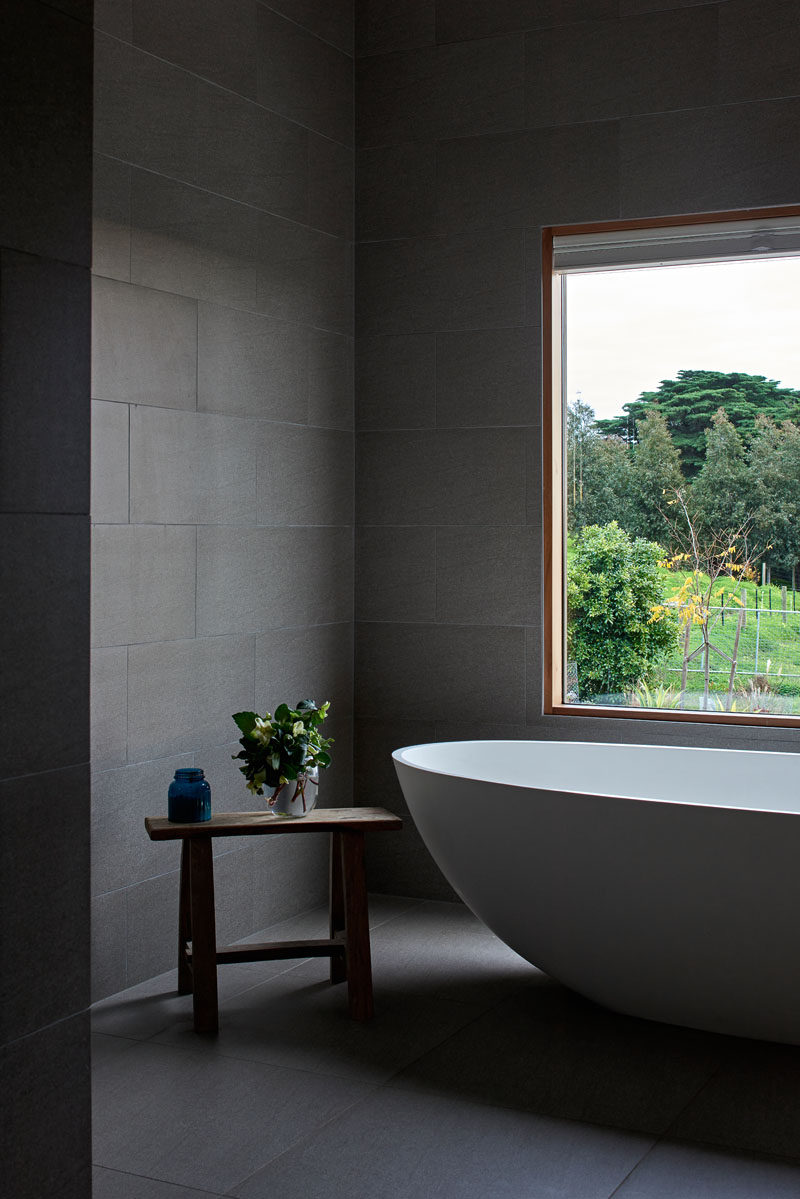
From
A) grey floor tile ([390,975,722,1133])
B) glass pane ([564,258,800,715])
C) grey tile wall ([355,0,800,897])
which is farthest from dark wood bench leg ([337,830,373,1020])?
glass pane ([564,258,800,715])

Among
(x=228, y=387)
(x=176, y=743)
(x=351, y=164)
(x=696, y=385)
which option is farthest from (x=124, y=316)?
(x=696, y=385)

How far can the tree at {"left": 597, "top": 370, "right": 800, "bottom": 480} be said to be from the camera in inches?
163

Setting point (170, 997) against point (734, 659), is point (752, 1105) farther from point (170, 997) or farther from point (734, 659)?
point (734, 659)

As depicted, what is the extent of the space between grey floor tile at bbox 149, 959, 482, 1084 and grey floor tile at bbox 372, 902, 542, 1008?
0.30ft

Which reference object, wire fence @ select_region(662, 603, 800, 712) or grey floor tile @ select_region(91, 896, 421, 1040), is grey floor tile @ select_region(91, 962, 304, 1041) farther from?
wire fence @ select_region(662, 603, 800, 712)

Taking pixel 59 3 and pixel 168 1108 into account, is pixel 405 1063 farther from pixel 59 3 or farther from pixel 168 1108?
pixel 59 3

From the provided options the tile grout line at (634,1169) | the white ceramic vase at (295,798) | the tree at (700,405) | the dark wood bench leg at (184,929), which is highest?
the tree at (700,405)

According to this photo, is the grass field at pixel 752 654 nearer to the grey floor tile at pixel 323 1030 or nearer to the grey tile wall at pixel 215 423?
the grey tile wall at pixel 215 423

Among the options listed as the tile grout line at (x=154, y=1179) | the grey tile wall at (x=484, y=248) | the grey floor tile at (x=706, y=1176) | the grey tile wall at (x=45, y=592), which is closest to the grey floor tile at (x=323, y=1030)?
the tile grout line at (x=154, y=1179)

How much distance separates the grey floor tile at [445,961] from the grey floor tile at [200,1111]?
62 cm

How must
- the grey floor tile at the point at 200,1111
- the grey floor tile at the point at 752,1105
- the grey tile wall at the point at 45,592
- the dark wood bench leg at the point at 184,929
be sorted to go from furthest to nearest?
the dark wood bench leg at the point at 184,929 < the grey floor tile at the point at 752,1105 < the grey floor tile at the point at 200,1111 < the grey tile wall at the point at 45,592

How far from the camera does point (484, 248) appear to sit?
14.4ft

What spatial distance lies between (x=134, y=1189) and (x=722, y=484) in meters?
2.83

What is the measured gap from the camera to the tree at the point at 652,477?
14.0ft
